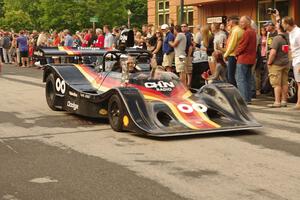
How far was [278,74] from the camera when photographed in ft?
37.7

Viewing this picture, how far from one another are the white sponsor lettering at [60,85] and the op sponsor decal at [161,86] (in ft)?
6.63

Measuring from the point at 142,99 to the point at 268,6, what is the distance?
14.4m

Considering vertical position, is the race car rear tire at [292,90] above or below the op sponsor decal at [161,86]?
below

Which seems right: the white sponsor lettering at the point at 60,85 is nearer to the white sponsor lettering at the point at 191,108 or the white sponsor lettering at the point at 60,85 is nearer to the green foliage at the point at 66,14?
the white sponsor lettering at the point at 191,108

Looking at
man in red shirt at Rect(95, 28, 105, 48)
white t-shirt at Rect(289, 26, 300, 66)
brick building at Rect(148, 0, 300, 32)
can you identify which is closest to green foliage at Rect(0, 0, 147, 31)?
brick building at Rect(148, 0, 300, 32)

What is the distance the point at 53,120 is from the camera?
383 inches

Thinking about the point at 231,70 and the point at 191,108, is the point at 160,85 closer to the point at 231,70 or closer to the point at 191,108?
the point at 191,108

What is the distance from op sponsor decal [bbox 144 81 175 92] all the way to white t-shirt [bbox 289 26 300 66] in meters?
3.32

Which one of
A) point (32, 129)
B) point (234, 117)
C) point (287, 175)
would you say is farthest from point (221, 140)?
point (32, 129)

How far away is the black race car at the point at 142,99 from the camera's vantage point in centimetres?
788

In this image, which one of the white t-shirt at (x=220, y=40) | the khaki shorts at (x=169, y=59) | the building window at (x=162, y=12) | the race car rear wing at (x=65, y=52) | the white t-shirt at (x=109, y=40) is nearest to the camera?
the race car rear wing at (x=65, y=52)

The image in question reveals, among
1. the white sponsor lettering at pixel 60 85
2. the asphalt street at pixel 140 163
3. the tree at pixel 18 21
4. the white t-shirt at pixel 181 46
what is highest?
the tree at pixel 18 21

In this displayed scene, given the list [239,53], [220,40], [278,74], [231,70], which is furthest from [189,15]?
[278,74]

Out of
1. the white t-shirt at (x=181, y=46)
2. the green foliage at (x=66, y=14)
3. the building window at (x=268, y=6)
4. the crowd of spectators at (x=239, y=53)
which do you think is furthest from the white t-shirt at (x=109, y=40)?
the green foliage at (x=66, y=14)
